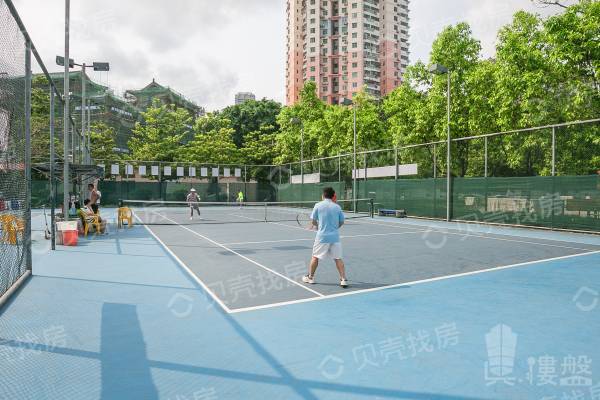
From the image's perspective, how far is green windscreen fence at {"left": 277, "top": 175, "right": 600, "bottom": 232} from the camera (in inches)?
645

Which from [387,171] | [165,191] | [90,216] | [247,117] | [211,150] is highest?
[247,117]

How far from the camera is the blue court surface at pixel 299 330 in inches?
151

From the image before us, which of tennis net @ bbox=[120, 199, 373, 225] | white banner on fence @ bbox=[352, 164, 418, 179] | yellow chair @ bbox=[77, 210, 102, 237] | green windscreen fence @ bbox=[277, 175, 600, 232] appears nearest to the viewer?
yellow chair @ bbox=[77, 210, 102, 237]

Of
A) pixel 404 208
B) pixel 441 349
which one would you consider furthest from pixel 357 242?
pixel 404 208

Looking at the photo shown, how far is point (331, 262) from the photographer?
9773 mm

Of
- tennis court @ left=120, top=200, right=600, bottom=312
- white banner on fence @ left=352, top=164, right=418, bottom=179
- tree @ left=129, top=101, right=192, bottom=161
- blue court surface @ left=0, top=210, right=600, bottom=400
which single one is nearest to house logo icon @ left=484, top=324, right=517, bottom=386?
blue court surface @ left=0, top=210, right=600, bottom=400

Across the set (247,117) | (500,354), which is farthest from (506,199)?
(247,117)

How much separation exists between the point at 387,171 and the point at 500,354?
2273 centimetres

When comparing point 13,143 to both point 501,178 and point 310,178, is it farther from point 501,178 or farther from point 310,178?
point 310,178

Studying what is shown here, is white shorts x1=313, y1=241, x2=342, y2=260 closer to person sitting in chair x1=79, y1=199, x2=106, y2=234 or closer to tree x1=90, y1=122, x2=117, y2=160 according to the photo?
person sitting in chair x1=79, y1=199, x2=106, y2=234

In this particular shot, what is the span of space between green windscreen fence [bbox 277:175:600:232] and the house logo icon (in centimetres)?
1371

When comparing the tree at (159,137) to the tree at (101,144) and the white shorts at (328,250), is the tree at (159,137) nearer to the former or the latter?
the tree at (101,144)

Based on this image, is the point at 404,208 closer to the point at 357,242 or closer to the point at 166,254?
the point at 357,242

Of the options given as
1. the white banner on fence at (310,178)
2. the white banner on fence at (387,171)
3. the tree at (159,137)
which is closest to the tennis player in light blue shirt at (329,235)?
the white banner on fence at (387,171)
